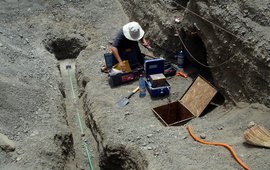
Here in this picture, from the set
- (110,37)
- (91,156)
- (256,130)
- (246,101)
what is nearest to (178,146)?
(256,130)

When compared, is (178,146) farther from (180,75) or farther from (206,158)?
(180,75)

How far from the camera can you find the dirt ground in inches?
219

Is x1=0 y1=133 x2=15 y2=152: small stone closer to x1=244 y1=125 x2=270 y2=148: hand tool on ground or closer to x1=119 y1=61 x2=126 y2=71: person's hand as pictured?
x1=119 y1=61 x2=126 y2=71: person's hand

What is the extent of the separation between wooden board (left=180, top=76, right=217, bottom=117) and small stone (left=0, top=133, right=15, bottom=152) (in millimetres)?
4181

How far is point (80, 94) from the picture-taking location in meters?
9.02

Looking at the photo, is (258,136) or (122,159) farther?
(122,159)

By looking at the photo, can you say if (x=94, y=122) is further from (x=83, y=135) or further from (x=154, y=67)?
(x=154, y=67)

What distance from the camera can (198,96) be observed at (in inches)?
289

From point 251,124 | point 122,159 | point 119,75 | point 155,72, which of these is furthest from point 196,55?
point 122,159

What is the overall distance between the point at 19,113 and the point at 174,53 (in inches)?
198

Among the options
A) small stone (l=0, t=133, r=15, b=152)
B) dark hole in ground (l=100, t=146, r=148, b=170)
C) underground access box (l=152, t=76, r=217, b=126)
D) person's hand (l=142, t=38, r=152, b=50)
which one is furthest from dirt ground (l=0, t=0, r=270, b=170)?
person's hand (l=142, t=38, r=152, b=50)

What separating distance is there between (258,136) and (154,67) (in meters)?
3.59

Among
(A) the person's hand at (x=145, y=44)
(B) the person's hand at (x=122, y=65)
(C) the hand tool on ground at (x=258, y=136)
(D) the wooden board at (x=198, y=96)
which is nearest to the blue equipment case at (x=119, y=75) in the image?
(B) the person's hand at (x=122, y=65)

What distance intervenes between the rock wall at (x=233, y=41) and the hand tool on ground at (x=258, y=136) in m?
0.84
